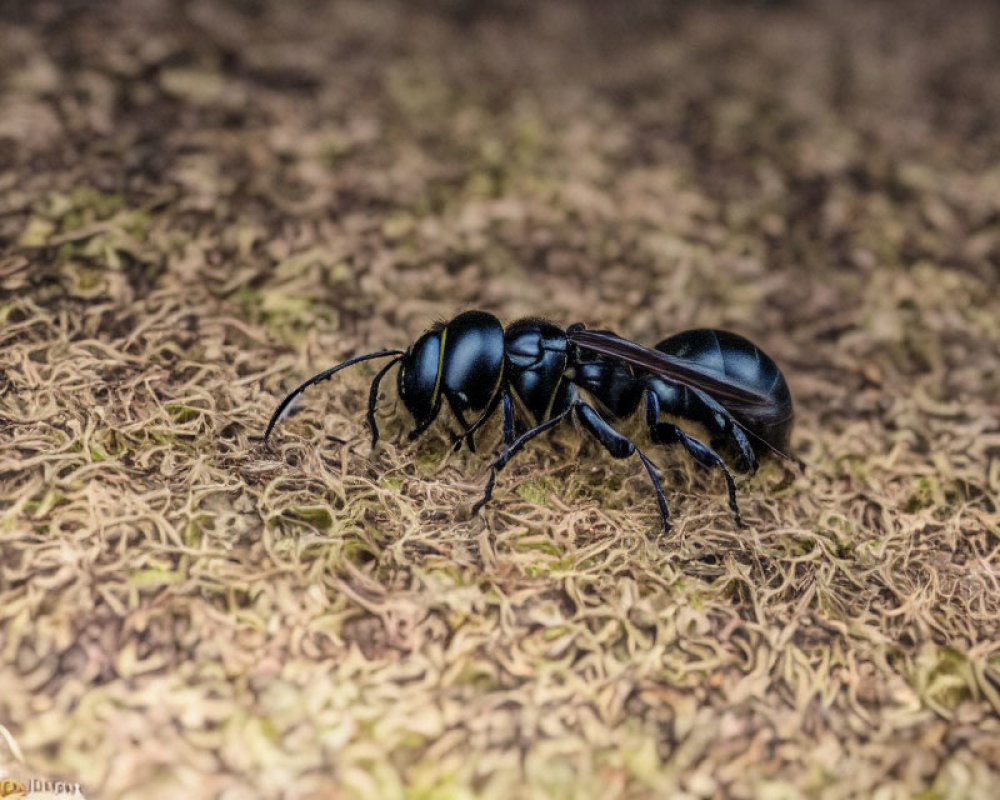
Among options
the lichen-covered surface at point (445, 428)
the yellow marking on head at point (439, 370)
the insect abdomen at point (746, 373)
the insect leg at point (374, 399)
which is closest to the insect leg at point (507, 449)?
the lichen-covered surface at point (445, 428)

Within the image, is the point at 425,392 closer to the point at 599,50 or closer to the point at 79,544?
the point at 79,544

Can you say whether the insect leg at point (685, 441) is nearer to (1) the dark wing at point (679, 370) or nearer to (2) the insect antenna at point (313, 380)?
(1) the dark wing at point (679, 370)

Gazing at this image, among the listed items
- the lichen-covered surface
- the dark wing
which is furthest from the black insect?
the lichen-covered surface

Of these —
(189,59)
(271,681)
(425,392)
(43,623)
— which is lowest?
(271,681)

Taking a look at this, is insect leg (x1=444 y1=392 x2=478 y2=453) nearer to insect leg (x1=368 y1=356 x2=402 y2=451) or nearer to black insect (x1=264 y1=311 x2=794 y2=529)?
A: black insect (x1=264 y1=311 x2=794 y2=529)

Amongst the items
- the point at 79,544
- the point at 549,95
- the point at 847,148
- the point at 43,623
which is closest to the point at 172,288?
the point at 79,544

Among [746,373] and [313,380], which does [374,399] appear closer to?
[313,380]
